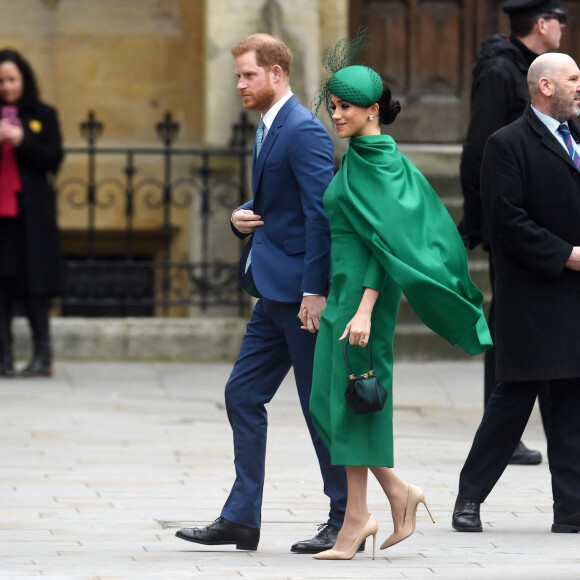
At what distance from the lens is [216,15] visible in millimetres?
11828

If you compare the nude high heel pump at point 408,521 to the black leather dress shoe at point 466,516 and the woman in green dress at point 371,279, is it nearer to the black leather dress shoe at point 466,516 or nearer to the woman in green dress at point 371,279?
the woman in green dress at point 371,279


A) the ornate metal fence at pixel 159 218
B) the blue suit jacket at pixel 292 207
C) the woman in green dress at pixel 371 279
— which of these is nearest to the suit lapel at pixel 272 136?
the blue suit jacket at pixel 292 207

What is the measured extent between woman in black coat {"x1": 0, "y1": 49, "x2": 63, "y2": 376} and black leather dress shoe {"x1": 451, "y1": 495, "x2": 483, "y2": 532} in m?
4.72

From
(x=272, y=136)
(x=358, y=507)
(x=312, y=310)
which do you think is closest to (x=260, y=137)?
(x=272, y=136)

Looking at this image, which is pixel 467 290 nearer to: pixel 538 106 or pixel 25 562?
pixel 538 106

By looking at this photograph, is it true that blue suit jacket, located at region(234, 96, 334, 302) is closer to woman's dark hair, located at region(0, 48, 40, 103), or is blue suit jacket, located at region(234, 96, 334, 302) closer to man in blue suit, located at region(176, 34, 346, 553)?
man in blue suit, located at region(176, 34, 346, 553)

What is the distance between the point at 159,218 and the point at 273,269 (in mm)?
6951

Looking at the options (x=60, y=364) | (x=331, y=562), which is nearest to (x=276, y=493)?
(x=331, y=562)

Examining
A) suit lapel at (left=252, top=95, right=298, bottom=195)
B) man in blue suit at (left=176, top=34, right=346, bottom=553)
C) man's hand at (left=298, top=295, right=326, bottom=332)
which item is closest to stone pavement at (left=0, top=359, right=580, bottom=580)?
man in blue suit at (left=176, top=34, right=346, bottom=553)

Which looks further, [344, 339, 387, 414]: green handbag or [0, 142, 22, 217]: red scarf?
[0, 142, 22, 217]: red scarf

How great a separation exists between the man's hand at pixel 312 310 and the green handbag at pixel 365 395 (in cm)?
27

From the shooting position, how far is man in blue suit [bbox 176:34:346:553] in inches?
227

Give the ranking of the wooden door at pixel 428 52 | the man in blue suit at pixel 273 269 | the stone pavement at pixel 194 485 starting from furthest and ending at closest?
1. the wooden door at pixel 428 52
2. the man in blue suit at pixel 273 269
3. the stone pavement at pixel 194 485

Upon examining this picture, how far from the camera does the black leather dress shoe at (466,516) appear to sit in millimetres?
6258
